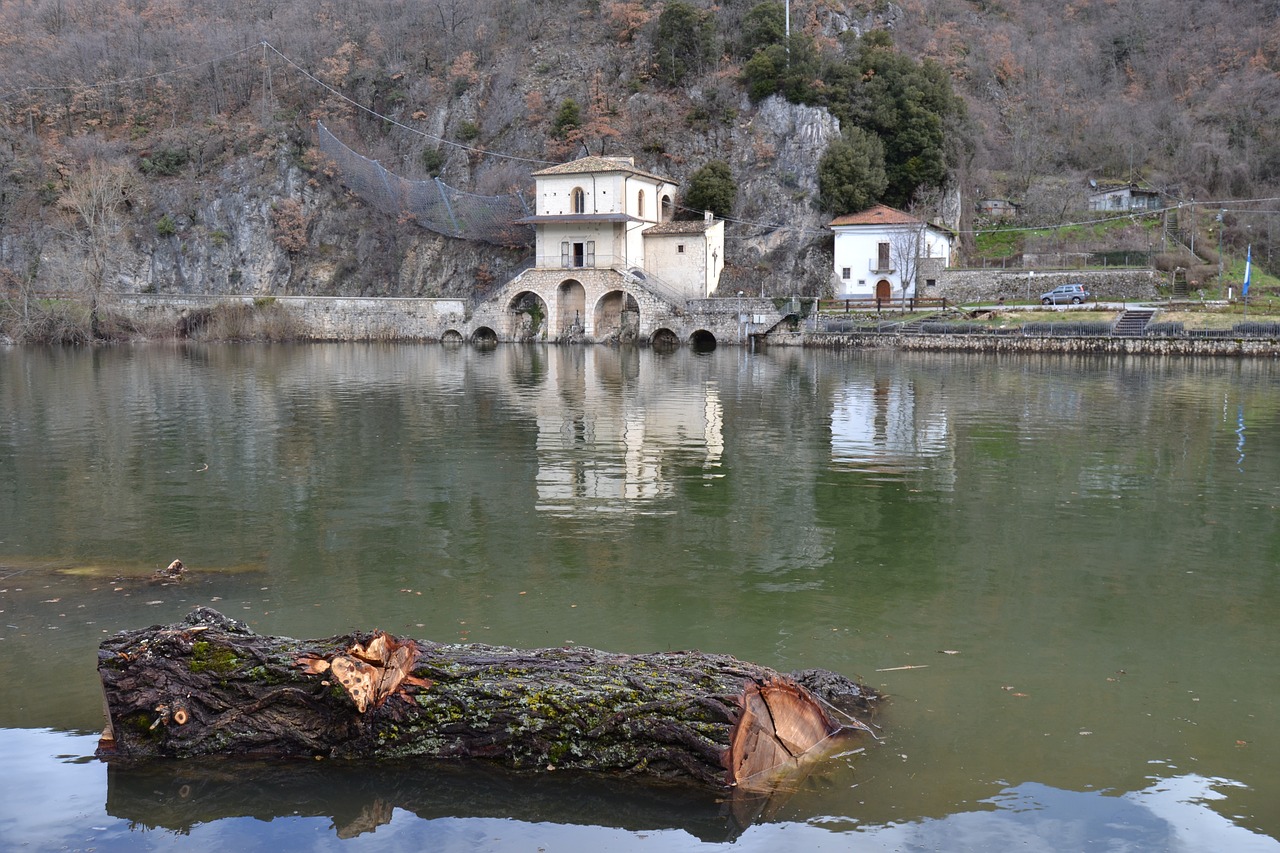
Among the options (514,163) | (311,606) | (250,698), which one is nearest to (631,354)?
(514,163)

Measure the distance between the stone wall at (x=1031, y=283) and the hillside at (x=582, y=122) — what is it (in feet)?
22.9

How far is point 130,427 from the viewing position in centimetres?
2144

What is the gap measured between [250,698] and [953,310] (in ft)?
161

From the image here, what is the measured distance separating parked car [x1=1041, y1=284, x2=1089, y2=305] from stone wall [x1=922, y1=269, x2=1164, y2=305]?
1512mm

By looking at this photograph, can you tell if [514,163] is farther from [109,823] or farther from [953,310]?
[109,823]

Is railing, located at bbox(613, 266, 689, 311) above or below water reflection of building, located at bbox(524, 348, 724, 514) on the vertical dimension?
above

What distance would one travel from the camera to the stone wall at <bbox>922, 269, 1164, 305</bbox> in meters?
52.8

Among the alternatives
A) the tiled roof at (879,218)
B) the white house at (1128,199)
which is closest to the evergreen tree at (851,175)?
the tiled roof at (879,218)

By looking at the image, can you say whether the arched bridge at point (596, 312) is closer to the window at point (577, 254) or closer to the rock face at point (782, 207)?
the window at point (577, 254)

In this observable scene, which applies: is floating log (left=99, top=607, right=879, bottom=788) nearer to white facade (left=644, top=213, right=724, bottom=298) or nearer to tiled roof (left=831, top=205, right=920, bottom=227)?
tiled roof (left=831, top=205, right=920, bottom=227)

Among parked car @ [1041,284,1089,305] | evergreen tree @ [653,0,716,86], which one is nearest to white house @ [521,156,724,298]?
evergreen tree @ [653,0,716,86]

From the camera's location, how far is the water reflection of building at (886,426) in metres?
17.6

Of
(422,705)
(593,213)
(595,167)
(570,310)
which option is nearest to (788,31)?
(595,167)

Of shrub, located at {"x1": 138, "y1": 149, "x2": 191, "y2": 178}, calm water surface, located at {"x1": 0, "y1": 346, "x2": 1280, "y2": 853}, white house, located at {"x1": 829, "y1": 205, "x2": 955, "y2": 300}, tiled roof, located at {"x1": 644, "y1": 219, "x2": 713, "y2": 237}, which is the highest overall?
shrub, located at {"x1": 138, "y1": 149, "x2": 191, "y2": 178}
